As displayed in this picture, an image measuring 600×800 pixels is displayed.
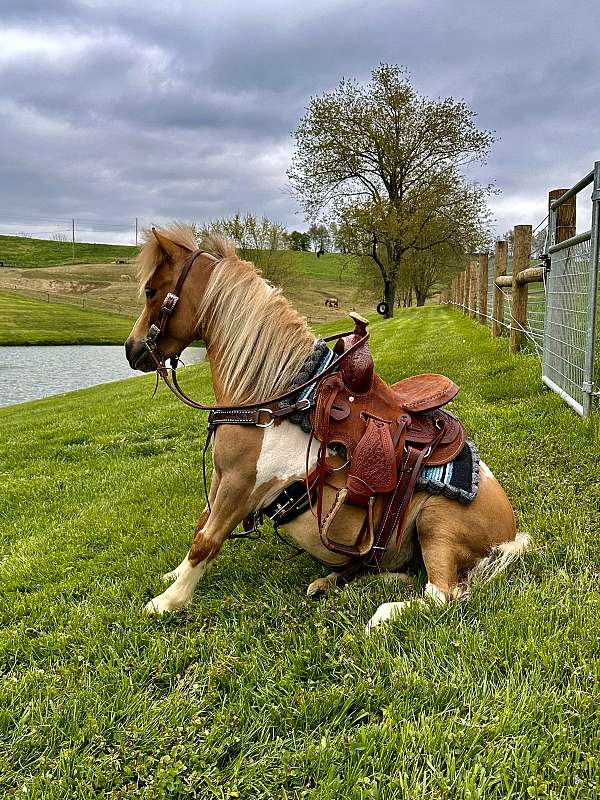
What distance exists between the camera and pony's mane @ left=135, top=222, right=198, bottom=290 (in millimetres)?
3051

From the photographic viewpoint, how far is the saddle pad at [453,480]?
8.84 ft

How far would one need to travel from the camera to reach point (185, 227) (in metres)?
3.21

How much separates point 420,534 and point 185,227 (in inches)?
83.0

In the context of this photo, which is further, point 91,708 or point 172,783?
point 91,708

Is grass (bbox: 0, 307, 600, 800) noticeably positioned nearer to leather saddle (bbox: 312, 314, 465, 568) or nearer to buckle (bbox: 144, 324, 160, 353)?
leather saddle (bbox: 312, 314, 465, 568)

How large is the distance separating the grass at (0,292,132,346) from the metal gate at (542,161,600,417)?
47248 mm

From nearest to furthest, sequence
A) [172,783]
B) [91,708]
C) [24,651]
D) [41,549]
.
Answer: [172,783], [91,708], [24,651], [41,549]

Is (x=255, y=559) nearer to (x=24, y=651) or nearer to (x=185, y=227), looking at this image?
(x=24, y=651)

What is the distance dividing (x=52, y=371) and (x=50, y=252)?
350 ft

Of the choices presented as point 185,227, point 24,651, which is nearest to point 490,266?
point 185,227

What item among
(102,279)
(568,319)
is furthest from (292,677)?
(102,279)

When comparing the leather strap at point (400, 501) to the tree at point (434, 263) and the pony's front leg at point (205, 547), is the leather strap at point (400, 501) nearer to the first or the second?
the pony's front leg at point (205, 547)

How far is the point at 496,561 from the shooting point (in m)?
2.73

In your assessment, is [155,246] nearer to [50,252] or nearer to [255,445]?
[255,445]
